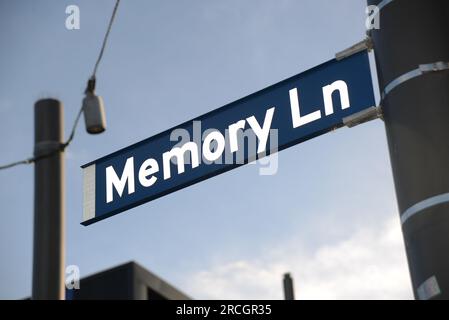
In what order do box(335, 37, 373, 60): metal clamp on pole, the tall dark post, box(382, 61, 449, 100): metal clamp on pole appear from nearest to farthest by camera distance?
the tall dark post, box(382, 61, 449, 100): metal clamp on pole, box(335, 37, 373, 60): metal clamp on pole

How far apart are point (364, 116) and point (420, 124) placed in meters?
0.56

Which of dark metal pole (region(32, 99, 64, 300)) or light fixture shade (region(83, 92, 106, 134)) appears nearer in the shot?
dark metal pole (region(32, 99, 64, 300))

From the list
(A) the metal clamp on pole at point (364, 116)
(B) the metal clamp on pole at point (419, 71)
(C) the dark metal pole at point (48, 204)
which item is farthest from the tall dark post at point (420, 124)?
(C) the dark metal pole at point (48, 204)

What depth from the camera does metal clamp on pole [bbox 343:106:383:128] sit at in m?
5.29

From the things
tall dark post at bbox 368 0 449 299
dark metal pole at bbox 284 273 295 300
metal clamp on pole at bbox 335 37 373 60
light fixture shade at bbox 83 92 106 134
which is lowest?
tall dark post at bbox 368 0 449 299

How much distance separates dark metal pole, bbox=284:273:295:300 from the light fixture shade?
55.1ft

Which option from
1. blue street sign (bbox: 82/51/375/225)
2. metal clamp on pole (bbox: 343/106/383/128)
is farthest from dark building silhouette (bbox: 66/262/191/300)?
metal clamp on pole (bbox: 343/106/383/128)

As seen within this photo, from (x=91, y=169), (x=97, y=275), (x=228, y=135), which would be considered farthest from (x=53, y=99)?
(x=97, y=275)

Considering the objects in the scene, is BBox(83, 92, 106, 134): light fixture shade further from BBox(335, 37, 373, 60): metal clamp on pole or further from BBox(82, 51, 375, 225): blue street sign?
BBox(335, 37, 373, 60): metal clamp on pole

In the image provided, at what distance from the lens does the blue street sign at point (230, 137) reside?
5.61m

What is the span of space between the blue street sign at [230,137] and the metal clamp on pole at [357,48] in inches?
1.2

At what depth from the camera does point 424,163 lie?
15.4 feet
